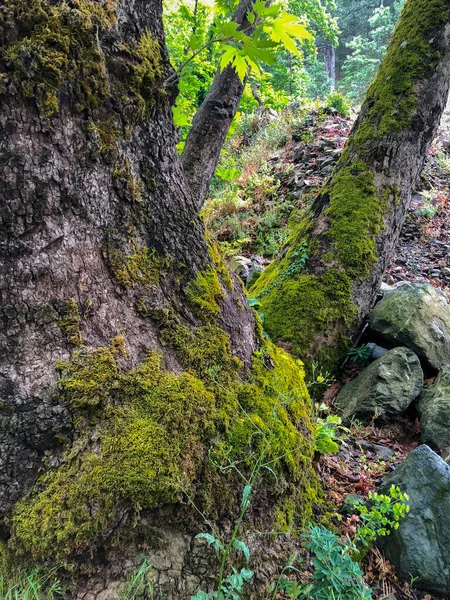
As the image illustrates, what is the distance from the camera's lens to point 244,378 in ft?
6.88

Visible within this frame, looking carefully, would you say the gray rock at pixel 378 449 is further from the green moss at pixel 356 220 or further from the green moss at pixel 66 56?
the green moss at pixel 66 56

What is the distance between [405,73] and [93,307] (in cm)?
386

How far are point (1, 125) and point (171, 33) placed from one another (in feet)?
30.6

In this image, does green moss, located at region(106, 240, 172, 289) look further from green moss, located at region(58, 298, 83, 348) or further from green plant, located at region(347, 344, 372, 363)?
green plant, located at region(347, 344, 372, 363)

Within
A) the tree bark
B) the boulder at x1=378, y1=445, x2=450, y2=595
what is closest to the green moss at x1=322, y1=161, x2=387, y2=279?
the boulder at x1=378, y1=445, x2=450, y2=595

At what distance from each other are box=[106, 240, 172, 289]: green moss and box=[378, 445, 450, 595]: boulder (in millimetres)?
1775

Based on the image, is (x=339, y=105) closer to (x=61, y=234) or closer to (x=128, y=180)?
(x=128, y=180)

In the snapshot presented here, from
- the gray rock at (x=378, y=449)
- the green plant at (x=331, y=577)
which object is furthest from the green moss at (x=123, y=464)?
the gray rock at (x=378, y=449)

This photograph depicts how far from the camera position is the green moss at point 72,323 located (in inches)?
62.6

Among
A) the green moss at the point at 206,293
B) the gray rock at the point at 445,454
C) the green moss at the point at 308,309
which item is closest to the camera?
the green moss at the point at 206,293

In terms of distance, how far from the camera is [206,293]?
207 centimetres

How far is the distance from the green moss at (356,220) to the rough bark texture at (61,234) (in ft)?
7.40

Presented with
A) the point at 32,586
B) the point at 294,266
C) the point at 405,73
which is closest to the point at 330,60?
the point at 405,73

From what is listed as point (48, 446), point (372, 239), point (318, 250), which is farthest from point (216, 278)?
point (372, 239)
